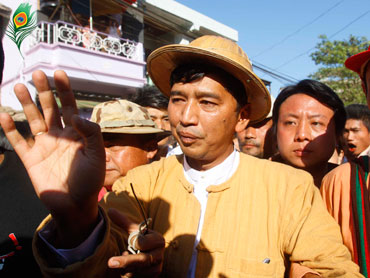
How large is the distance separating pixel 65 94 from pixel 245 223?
107cm

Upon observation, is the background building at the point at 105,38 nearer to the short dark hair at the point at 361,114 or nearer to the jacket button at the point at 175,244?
the short dark hair at the point at 361,114

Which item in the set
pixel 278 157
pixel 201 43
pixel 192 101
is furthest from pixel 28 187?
pixel 278 157

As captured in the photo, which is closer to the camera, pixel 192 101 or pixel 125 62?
pixel 192 101

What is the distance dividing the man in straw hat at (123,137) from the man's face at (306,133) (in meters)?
1.11

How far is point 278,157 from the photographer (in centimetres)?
291

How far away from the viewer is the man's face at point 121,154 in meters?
2.59

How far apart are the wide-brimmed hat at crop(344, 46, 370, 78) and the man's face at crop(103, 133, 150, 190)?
172 centimetres

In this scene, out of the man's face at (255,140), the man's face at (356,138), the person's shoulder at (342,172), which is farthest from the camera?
the man's face at (356,138)

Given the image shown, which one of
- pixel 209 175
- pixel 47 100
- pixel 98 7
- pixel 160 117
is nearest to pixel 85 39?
pixel 98 7

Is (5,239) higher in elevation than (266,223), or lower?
lower

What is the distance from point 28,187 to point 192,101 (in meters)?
1.17

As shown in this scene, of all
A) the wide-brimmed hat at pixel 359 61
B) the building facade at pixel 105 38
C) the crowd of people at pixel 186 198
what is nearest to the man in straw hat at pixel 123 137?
the crowd of people at pixel 186 198

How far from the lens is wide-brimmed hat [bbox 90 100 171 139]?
260 centimetres

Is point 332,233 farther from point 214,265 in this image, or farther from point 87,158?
point 87,158
